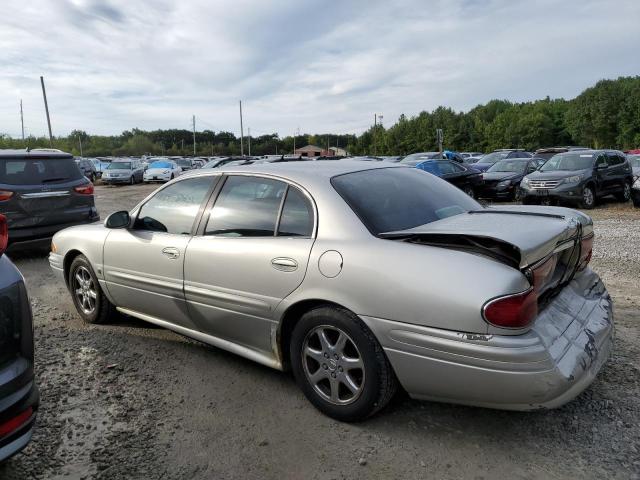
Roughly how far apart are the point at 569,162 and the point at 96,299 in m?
13.4

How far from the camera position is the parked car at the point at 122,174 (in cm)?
2891

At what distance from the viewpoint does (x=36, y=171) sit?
24.6ft

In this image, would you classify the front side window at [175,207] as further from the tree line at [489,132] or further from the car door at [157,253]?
the tree line at [489,132]

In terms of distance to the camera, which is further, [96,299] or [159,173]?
[159,173]

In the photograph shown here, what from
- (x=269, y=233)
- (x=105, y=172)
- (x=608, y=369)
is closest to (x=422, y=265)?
(x=269, y=233)

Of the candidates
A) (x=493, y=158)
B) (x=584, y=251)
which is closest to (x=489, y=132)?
(x=493, y=158)

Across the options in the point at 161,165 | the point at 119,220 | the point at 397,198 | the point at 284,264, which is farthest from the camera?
the point at 161,165

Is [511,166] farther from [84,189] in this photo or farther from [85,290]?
[85,290]

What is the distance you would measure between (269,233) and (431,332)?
4.19 ft

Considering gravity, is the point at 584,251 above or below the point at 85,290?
above

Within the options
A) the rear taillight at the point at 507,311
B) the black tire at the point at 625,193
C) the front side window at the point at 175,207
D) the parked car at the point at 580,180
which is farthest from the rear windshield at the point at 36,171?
the black tire at the point at 625,193

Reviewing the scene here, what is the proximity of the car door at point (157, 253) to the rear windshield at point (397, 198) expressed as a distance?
46.7 inches

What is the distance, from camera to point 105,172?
29.1 metres

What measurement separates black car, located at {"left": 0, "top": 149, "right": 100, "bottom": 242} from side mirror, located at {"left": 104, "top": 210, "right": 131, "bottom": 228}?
12.8ft
